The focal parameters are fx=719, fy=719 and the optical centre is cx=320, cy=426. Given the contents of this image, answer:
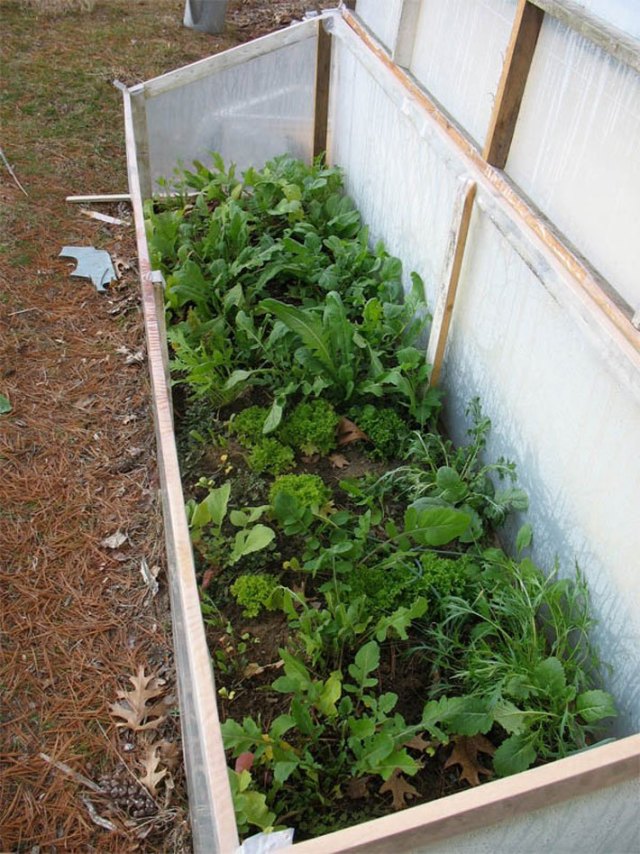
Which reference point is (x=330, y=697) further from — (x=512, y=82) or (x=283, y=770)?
(x=512, y=82)

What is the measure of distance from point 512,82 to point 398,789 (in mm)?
2278

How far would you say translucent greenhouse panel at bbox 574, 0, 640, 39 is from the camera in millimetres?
1859

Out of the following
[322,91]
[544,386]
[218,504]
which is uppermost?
[544,386]

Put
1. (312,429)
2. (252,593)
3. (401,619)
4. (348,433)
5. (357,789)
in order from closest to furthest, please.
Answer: (357,789), (401,619), (252,593), (312,429), (348,433)

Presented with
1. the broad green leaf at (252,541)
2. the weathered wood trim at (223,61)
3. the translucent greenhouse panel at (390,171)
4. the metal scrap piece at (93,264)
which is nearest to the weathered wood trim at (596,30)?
the translucent greenhouse panel at (390,171)

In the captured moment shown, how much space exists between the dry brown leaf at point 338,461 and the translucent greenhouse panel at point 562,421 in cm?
58

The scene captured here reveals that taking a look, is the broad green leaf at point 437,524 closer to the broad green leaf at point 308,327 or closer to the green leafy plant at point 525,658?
the green leafy plant at point 525,658

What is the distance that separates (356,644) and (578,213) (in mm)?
1532

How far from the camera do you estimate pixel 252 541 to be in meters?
2.55

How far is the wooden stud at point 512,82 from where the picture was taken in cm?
235

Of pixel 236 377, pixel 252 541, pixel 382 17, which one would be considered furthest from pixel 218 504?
pixel 382 17

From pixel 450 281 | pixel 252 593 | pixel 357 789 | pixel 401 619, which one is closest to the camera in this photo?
pixel 357 789

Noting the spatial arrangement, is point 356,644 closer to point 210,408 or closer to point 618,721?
point 618,721

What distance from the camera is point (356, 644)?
2361mm
